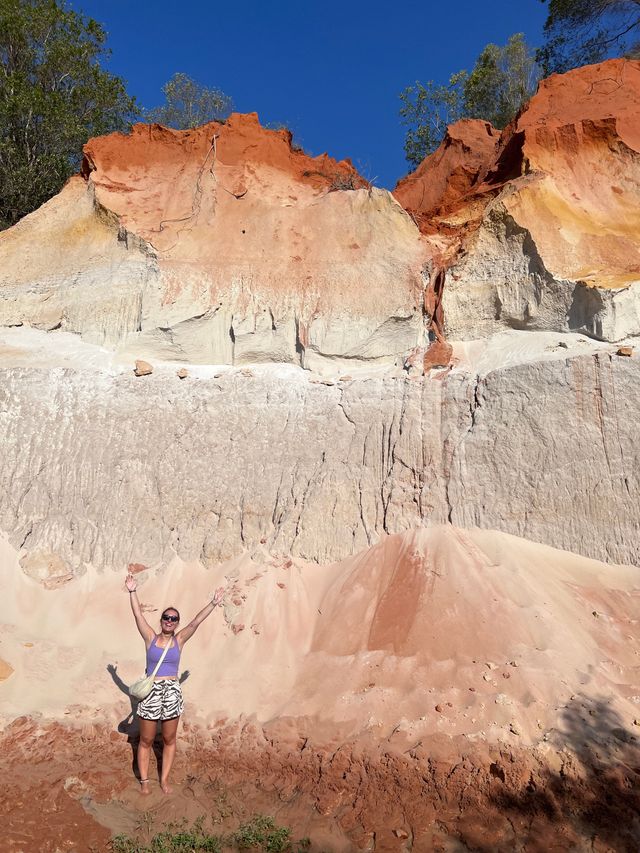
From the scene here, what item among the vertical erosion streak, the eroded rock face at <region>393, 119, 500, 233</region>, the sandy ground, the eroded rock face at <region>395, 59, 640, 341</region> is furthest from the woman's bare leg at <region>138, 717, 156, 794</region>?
the eroded rock face at <region>393, 119, 500, 233</region>

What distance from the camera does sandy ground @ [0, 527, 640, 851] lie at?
4484 millimetres

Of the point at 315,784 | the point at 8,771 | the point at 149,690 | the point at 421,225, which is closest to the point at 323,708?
the point at 315,784

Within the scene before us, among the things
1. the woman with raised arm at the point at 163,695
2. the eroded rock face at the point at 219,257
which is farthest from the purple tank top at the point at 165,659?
the eroded rock face at the point at 219,257

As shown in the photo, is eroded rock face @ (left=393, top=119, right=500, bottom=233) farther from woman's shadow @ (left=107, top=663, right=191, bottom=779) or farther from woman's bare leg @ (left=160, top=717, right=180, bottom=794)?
woman's bare leg @ (left=160, top=717, right=180, bottom=794)

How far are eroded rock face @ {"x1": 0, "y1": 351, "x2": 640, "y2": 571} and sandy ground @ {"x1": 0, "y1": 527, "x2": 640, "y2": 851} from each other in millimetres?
369

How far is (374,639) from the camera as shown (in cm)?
627

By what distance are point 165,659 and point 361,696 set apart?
186 centimetres

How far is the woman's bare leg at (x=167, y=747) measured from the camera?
4988 millimetres

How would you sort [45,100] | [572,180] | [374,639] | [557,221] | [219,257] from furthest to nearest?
[45,100] < [219,257] < [572,180] < [557,221] < [374,639]

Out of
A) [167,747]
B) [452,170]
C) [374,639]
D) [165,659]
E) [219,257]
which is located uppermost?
[452,170]

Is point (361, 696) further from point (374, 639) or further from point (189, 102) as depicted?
point (189, 102)

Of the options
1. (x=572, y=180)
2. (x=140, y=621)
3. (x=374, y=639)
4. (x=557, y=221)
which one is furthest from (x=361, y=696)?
(x=572, y=180)

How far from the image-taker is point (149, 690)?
482 cm

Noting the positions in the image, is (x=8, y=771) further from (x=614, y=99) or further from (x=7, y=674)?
(x=614, y=99)
